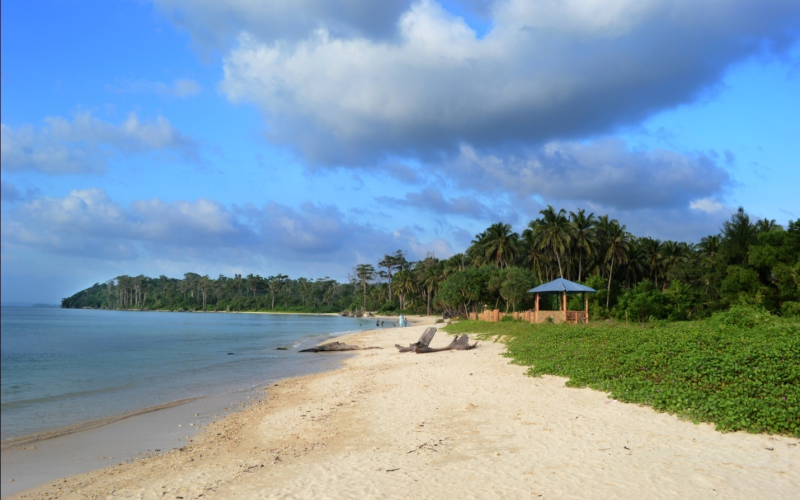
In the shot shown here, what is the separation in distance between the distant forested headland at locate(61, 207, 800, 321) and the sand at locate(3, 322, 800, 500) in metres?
22.2

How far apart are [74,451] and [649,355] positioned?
38.1 feet

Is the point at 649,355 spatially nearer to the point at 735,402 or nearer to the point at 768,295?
the point at 735,402

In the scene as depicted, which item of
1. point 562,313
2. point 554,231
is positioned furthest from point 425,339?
point 554,231

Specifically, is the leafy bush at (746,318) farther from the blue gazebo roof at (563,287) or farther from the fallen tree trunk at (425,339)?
the blue gazebo roof at (563,287)

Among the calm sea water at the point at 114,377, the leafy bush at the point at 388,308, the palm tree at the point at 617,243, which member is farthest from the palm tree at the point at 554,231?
the leafy bush at the point at 388,308

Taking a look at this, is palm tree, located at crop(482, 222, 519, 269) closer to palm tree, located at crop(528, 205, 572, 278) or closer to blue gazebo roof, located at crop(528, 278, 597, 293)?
palm tree, located at crop(528, 205, 572, 278)

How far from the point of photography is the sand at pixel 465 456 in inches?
226

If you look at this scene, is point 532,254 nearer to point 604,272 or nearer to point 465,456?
point 604,272

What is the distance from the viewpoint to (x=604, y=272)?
61.4 m

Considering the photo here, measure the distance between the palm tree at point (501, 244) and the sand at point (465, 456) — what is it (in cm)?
4750

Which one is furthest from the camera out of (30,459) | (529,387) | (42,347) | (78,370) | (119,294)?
(119,294)

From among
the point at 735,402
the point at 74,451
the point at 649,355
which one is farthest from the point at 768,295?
the point at 74,451

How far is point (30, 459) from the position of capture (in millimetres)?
8086

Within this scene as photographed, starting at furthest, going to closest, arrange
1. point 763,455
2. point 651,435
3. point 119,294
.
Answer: point 119,294
point 651,435
point 763,455
